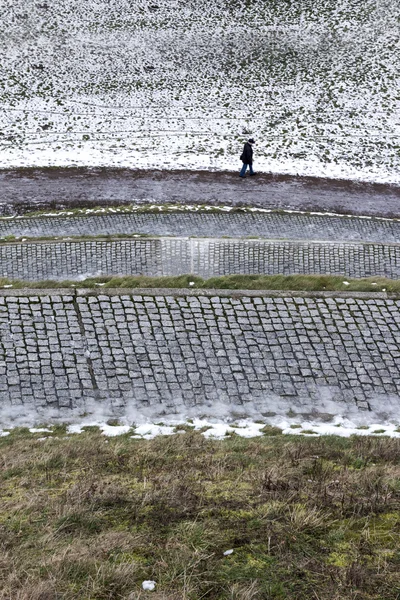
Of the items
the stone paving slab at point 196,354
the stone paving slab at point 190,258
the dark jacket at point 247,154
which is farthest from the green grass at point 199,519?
the dark jacket at point 247,154

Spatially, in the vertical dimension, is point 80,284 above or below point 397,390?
above

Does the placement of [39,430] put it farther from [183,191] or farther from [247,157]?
[247,157]

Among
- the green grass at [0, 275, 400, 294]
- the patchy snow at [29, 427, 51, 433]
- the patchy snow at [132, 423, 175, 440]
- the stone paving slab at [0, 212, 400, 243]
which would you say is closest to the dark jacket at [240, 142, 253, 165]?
the stone paving slab at [0, 212, 400, 243]

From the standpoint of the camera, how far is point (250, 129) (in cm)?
2117

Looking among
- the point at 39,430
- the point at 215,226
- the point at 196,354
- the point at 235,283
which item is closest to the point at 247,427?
the point at 196,354

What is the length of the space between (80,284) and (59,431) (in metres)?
3.47

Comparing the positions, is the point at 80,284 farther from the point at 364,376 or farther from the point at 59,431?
the point at 364,376

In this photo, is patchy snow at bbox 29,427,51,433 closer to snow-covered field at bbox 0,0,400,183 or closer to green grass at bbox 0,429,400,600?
green grass at bbox 0,429,400,600

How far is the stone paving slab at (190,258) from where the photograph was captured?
13.2 m

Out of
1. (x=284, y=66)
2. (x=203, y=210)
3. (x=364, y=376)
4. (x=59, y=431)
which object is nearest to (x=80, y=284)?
(x=59, y=431)

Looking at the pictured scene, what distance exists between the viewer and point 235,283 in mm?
11227

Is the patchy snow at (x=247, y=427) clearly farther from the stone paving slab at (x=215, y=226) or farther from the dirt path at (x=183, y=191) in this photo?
the dirt path at (x=183, y=191)

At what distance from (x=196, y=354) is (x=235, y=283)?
2.19m

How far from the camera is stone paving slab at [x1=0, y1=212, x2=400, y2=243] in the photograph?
15039 mm
